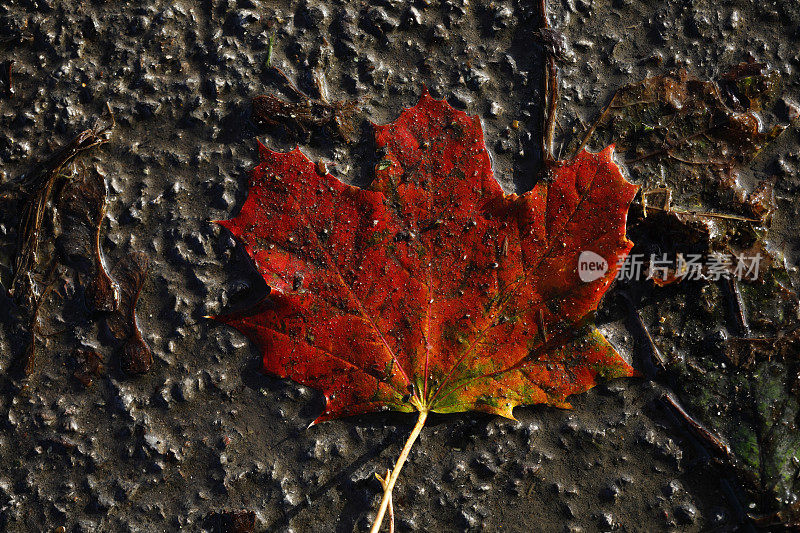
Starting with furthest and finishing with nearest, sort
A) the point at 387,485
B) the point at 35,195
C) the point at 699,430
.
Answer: the point at 35,195 → the point at 699,430 → the point at 387,485

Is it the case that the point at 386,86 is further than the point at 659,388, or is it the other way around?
the point at 386,86

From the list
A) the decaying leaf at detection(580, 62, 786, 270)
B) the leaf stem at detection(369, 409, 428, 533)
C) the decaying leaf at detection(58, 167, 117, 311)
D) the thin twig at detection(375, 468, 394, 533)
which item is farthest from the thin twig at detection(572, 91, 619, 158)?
the decaying leaf at detection(58, 167, 117, 311)

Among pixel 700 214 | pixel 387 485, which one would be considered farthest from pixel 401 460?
pixel 700 214

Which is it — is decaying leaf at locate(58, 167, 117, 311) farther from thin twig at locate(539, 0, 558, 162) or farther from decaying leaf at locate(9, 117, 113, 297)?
thin twig at locate(539, 0, 558, 162)

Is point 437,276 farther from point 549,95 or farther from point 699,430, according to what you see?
point 699,430

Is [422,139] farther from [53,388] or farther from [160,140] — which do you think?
[53,388]

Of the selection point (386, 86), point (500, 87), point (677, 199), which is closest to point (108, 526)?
point (386, 86)
